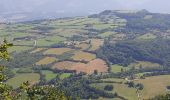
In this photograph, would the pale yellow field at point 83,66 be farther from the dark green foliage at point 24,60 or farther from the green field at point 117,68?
the dark green foliage at point 24,60

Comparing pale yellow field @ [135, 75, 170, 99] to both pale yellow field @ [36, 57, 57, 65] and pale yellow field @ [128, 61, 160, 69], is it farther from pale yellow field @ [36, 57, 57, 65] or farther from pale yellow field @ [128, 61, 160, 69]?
pale yellow field @ [36, 57, 57, 65]

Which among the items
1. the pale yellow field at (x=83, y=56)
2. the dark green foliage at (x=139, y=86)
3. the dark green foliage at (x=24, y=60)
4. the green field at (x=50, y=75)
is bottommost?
the dark green foliage at (x=24, y=60)

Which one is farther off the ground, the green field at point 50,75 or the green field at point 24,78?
the green field at point 24,78

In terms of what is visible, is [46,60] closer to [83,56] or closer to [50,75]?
[83,56]

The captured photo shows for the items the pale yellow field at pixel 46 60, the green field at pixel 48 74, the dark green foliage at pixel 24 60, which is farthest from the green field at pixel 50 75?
the dark green foliage at pixel 24 60

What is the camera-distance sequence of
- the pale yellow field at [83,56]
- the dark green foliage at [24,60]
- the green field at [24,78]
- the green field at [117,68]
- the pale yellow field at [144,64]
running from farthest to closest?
Result: the dark green foliage at [24,60] → the pale yellow field at [83,56] → the pale yellow field at [144,64] → the green field at [117,68] → the green field at [24,78]

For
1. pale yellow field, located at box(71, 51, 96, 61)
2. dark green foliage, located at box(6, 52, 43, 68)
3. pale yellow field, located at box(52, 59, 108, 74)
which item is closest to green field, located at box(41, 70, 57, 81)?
pale yellow field, located at box(52, 59, 108, 74)

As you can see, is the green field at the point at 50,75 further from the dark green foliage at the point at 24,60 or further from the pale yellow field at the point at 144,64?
the pale yellow field at the point at 144,64

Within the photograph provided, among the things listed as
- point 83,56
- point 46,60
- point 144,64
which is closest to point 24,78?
point 46,60

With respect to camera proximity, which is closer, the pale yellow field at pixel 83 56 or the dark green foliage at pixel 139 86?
the dark green foliage at pixel 139 86

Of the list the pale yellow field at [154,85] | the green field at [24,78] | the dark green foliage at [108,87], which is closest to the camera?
the pale yellow field at [154,85]

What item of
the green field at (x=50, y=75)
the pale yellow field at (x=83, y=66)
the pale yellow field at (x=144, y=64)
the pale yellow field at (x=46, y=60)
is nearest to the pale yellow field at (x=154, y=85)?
the pale yellow field at (x=83, y=66)

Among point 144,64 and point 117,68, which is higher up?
point 117,68
